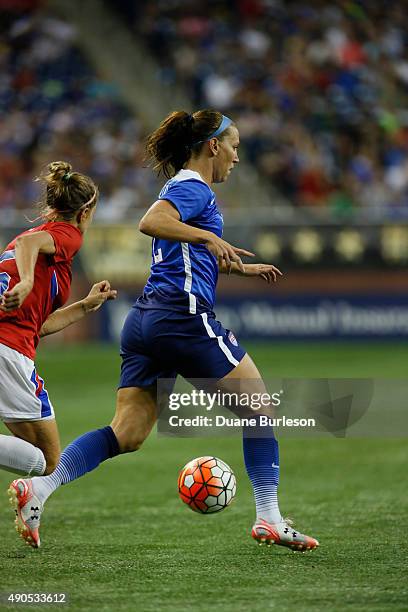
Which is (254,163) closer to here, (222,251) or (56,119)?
(56,119)

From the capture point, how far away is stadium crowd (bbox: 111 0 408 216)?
60.2 feet

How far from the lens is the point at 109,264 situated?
17.3 meters

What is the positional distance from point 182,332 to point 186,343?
5 centimetres

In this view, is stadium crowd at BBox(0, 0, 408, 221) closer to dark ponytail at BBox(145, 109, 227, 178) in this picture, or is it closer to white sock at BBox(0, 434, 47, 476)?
dark ponytail at BBox(145, 109, 227, 178)

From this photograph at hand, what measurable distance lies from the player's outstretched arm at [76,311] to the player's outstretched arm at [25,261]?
54 cm

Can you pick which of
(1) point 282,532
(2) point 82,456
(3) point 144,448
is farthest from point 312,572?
(3) point 144,448

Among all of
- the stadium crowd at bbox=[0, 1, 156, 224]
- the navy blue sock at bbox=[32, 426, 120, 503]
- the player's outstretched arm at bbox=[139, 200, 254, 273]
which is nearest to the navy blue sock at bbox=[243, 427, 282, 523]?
the navy blue sock at bbox=[32, 426, 120, 503]

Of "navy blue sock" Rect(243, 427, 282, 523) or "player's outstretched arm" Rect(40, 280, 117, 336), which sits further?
"player's outstretched arm" Rect(40, 280, 117, 336)

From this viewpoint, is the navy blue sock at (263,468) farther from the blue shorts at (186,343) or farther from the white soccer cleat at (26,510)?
the white soccer cleat at (26,510)

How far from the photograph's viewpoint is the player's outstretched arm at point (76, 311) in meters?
5.66

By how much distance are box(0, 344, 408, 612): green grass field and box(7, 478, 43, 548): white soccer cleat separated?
0.12m

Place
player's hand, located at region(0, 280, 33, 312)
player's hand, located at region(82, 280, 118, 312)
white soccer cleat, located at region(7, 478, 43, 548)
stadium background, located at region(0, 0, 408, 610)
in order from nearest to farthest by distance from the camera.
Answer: player's hand, located at region(0, 280, 33, 312) → white soccer cleat, located at region(7, 478, 43, 548) → player's hand, located at region(82, 280, 118, 312) → stadium background, located at region(0, 0, 408, 610)

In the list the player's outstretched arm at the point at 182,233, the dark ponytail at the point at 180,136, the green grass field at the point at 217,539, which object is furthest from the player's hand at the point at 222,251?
the green grass field at the point at 217,539

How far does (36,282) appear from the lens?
5270 millimetres
